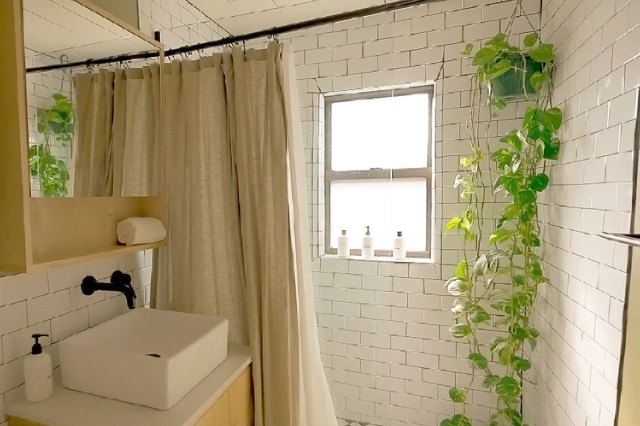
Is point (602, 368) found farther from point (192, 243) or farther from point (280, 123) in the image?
point (192, 243)

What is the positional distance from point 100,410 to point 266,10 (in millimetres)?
2294

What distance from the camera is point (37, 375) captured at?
44.4 inches

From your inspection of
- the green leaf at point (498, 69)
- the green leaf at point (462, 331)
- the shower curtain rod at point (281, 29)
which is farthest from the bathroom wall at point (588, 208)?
the shower curtain rod at point (281, 29)

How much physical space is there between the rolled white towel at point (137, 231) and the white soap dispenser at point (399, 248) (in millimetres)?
1484

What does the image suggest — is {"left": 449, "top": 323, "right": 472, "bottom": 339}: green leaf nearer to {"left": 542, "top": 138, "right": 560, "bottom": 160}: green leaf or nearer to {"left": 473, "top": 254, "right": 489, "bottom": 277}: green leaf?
{"left": 473, "top": 254, "right": 489, "bottom": 277}: green leaf

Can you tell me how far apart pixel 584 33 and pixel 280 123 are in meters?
Answer: 1.28

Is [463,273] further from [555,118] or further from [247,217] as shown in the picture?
[247,217]

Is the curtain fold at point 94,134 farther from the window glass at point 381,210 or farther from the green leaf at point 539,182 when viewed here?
the green leaf at point 539,182

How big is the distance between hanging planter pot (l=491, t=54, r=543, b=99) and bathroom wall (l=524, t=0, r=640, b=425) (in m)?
0.12

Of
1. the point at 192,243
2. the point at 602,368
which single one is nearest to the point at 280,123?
the point at 192,243

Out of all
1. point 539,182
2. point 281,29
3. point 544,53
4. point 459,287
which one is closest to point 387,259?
point 459,287

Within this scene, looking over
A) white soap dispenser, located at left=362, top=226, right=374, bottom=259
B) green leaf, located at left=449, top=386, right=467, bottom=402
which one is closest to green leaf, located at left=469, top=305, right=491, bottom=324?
green leaf, located at left=449, top=386, right=467, bottom=402

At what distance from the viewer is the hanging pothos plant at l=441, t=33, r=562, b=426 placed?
5.08 feet

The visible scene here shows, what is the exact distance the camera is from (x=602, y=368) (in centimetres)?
117
